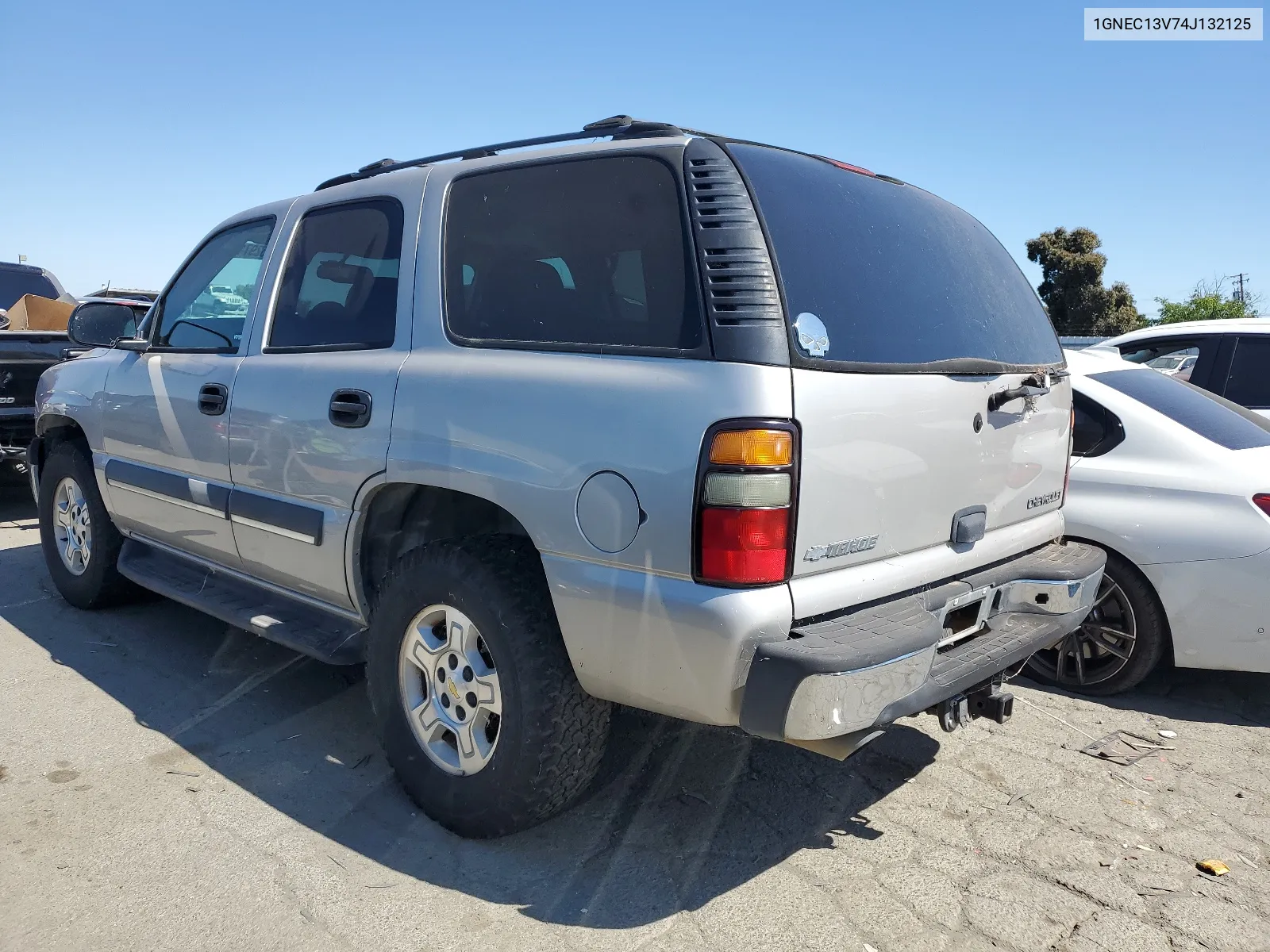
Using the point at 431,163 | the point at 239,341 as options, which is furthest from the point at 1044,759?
the point at 239,341

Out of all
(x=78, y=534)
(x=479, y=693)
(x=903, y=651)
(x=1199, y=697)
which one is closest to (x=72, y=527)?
(x=78, y=534)

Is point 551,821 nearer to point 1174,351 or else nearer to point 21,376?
point 1174,351

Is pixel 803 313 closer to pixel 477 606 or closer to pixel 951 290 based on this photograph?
pixel 951 290

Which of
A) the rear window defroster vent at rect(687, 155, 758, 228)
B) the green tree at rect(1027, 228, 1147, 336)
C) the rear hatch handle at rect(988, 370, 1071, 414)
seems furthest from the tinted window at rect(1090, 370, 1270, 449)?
Result: the green tree at rect(1027, 228, 1147, 336)

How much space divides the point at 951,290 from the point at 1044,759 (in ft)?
5.98

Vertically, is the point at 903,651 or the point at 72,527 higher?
the point at 903,651

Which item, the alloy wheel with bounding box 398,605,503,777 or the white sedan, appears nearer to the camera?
the alloy wheel with bounding box 398,605,503,777

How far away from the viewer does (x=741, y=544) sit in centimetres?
229

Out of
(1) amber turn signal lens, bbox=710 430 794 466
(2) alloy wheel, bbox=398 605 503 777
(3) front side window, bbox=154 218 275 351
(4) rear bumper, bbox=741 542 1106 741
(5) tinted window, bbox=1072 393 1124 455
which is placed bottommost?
(2) alloy wheel, bbox=398 605 503 777

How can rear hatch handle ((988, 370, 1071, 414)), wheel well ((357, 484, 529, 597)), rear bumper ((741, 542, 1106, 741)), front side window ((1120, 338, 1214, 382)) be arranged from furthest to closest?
1. front side window ((1120, 338, 1214, 382))
2. wheel well ((357, 484, 529, 597))
3. rear hatch handle ((988, 370, 1071, 414))
4. rear bumper ((741, 542, 1106, 741))

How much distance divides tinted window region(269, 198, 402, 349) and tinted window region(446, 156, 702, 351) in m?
0.30

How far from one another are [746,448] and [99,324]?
3.74 metres

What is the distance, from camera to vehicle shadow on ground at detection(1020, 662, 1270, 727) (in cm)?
409

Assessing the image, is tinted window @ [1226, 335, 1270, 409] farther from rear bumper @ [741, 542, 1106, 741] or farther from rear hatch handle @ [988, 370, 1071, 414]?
rear bumper @ [741, 542, 1106, 741]
